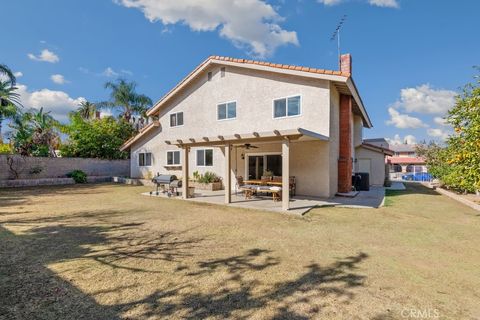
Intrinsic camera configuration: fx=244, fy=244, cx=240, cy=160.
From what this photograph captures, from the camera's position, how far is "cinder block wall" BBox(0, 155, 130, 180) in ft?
63.9

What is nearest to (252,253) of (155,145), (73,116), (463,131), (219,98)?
(463,131)

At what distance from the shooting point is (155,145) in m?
21.1

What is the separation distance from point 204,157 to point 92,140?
14.3 m

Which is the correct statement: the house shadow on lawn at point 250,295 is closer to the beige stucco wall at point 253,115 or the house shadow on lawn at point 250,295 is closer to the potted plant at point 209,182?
the beige stucco wall at point 253,115

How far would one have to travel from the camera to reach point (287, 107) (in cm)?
1392

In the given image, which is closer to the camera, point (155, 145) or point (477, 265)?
point (477, 265)

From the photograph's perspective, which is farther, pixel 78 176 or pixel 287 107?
pixel 78 176

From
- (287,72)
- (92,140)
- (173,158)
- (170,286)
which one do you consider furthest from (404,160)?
(170,286)

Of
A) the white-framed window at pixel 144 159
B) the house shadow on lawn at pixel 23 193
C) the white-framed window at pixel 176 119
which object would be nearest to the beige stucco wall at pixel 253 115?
the white-framed window at pixel 176 119

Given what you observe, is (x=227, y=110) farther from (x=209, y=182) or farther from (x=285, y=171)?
(x=285, y=171)

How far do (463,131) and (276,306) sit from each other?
394 inches

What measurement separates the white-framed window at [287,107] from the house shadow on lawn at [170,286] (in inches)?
377

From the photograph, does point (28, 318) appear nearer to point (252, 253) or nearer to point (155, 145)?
point (252, 253)

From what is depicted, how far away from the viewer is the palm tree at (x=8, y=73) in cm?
1942
